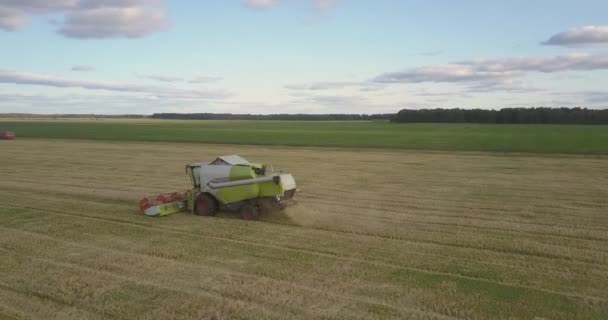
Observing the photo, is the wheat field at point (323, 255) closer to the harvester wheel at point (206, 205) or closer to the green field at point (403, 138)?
the harvester wheel at point (206, 205)

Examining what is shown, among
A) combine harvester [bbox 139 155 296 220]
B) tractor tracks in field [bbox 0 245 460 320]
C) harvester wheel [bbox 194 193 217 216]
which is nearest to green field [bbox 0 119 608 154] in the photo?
combine harvester [bbox 139 155 296 220]

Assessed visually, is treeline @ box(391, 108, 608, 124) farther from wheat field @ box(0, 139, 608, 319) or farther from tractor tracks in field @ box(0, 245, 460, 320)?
tractor tracks in field @ box(0, 245, 460, 320)

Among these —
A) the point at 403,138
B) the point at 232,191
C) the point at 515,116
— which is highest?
the point at 515,116

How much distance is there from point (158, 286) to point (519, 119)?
95.1m

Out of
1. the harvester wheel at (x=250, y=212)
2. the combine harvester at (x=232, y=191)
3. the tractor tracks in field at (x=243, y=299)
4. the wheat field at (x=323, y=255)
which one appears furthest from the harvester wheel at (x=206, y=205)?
the tractor tracks in field at (x=243, y=299)

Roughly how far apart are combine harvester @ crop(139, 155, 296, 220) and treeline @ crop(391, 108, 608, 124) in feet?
295

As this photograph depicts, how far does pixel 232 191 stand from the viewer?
12.4 metres

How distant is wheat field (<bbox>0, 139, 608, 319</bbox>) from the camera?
23.8 ft

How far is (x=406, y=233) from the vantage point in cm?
1112

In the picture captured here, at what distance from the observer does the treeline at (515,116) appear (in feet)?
297

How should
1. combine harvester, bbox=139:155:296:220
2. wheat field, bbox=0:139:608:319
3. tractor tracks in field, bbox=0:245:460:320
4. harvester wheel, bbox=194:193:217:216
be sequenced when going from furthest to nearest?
harvester wheel, bbox=194:193:217:216 → combine harvester, bbox=139:155:296:220 → wheat field, bbox=0:139:608:319 → tractor tracks in field, bbox=0:245:460:320

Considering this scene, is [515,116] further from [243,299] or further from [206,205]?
[243,299]

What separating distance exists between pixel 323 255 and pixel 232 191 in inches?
141

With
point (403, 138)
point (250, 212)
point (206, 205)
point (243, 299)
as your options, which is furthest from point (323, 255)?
point (403, 138)
